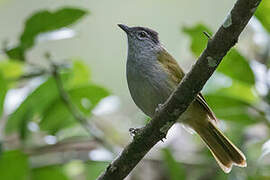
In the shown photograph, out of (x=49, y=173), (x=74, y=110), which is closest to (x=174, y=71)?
(x=74, y=110)

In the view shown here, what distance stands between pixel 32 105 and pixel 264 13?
5.25 feet

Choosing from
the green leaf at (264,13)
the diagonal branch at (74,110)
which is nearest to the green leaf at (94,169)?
the diagonal branch at (74,110)

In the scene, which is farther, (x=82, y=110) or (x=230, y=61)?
(x=82, y=110)

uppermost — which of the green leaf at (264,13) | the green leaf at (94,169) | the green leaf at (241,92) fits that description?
the green leaf at (264,13)

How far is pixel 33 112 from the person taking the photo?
13.0ft

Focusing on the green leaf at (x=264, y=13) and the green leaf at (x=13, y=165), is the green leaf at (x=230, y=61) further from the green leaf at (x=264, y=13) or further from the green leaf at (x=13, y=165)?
the green leaf at (x=13, y=165)

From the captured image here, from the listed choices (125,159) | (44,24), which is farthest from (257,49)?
(125,159)

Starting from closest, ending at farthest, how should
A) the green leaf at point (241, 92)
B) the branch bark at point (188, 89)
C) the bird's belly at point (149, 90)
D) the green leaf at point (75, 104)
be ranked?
1. the branch bark at point (188, 89)
2. the bird's belly at point (149, 90)
3. the green leaf at point (75, 104)
4. the green leaf at point (241, 92)

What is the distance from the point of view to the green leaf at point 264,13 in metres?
3.69

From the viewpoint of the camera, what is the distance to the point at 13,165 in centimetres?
379

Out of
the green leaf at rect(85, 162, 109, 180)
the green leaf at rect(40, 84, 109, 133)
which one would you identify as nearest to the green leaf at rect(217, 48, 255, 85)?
the green leaf at rect(40, 84, 109, 133)

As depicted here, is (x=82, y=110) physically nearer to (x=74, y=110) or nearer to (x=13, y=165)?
(x=74, y=110)

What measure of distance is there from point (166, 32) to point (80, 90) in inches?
127

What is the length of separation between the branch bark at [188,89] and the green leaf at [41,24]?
118 centimetres
